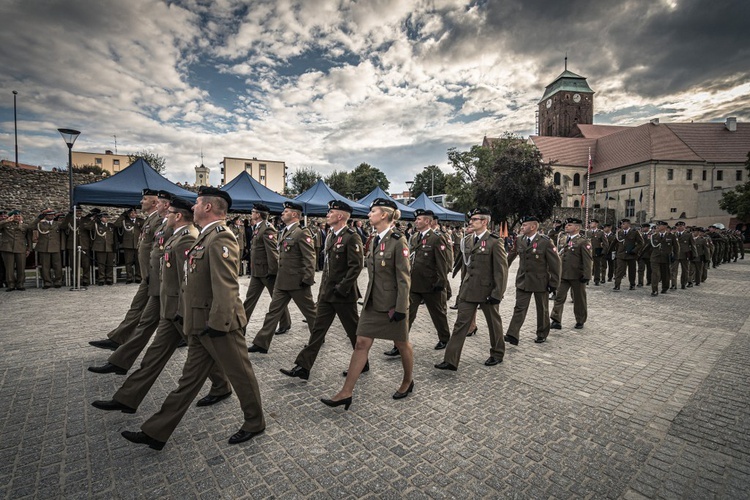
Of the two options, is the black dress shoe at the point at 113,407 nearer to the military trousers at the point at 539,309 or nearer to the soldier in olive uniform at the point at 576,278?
the military trousers at the point at 539,309

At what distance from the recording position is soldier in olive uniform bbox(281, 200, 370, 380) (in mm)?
4598

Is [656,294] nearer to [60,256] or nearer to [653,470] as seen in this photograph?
[653,470]

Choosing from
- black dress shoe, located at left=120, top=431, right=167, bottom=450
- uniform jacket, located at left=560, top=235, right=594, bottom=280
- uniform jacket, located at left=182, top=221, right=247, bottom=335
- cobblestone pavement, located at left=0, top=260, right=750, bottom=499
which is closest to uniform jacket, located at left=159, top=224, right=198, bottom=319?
uniform jacket, located at left=182, top=221, right=247, bottom=335

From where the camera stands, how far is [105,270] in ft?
39.5

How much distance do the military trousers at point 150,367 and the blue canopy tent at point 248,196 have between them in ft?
38.9

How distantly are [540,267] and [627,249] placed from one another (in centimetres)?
850

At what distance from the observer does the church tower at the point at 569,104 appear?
81125mm

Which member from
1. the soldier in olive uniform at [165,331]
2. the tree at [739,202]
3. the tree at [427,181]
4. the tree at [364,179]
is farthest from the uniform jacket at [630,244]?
the tree at [427,181]

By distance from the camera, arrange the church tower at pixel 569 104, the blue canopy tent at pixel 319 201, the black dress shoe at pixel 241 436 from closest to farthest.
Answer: the black dress shoe at pixel 241 436
the blue canopy tent at pixel 319 201
the church tower at pixel 569 104

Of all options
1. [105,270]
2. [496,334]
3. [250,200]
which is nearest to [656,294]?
[496,334]

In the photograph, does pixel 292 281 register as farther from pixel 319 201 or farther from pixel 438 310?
pixel 319 201

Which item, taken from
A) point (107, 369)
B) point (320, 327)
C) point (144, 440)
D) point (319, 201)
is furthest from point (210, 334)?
point (319, 201)

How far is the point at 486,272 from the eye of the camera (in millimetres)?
5277

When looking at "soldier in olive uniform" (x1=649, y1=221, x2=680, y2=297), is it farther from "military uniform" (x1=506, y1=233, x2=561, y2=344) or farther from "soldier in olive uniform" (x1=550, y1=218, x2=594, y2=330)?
"military uniform" (x1=506, y1=233, x2=561, y2=344)
